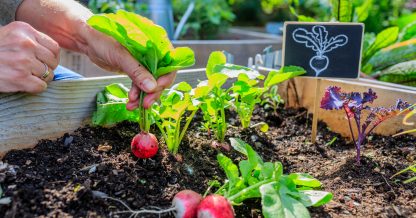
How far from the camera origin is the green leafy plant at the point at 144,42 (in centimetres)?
143

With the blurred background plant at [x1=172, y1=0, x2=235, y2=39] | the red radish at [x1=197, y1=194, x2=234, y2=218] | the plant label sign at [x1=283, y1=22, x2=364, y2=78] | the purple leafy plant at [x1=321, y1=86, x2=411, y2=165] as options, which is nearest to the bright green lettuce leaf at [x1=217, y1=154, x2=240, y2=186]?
the red radish at [x1=197, y1=194, x2=234, y2=218]

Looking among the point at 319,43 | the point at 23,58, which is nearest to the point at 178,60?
the point at 23,58

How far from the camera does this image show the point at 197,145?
1.82 m

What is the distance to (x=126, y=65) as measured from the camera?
1589 mm

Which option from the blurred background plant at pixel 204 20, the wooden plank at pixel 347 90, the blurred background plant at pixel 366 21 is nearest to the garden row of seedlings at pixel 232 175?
the wooden plank at pixel 347 90

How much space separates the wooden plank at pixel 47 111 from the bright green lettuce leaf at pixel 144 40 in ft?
1.15

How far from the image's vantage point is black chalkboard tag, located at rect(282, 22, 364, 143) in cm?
199

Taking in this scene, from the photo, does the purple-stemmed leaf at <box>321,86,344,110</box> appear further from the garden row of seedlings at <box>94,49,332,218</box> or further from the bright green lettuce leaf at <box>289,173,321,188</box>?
the bright green lettuce leaf at <box>289,173,321,188</box>

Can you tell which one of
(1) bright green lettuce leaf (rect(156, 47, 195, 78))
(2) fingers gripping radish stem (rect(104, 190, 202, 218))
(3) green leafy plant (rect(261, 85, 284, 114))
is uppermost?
(1) bright green lettuce leaf (rect(156, 47, 195, 78))

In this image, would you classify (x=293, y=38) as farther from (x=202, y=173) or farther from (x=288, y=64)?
(x=202, y=173)

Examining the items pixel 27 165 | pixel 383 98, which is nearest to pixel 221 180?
pixel 27 165

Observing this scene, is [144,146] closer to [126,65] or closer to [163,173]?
[163,173]

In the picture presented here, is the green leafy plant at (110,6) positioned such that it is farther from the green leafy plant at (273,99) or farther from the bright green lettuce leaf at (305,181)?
the bright green lettuce leaf at (305,181)

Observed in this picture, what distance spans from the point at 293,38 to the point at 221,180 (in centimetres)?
78
